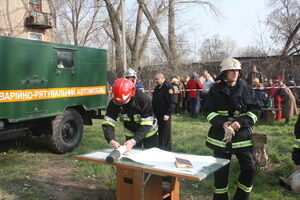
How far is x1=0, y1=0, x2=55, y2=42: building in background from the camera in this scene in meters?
21.8

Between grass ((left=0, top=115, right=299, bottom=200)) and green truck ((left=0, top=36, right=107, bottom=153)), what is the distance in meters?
0.55

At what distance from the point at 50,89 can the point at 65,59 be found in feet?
2.82

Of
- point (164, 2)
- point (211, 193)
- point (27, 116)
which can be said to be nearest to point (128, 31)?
point (164, 2)

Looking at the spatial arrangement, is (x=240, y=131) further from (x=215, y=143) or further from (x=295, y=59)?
(x=295, y=59)

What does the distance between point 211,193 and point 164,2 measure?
58.6 feet

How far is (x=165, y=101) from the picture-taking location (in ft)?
20.6

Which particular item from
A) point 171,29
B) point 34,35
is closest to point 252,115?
point 171,29

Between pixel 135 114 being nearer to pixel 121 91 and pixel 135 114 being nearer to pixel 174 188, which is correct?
pixel 121 91

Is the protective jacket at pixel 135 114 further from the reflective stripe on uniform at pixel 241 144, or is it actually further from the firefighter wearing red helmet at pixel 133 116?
the reflective stripe on uniform at pixel 241 144

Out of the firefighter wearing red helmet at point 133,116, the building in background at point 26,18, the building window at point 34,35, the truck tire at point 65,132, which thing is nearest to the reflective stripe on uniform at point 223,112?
the firefighter wearing red helmet at point 133,116

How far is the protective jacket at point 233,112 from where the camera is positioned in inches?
142

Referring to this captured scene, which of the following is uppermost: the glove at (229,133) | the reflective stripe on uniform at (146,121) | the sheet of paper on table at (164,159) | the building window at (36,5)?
the building window at (36,5)

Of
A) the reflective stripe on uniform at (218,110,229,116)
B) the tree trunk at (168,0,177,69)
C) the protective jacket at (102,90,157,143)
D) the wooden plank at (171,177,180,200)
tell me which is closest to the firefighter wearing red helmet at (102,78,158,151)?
the protective jacket at (102,90,157,143)

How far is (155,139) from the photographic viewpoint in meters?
4.23
